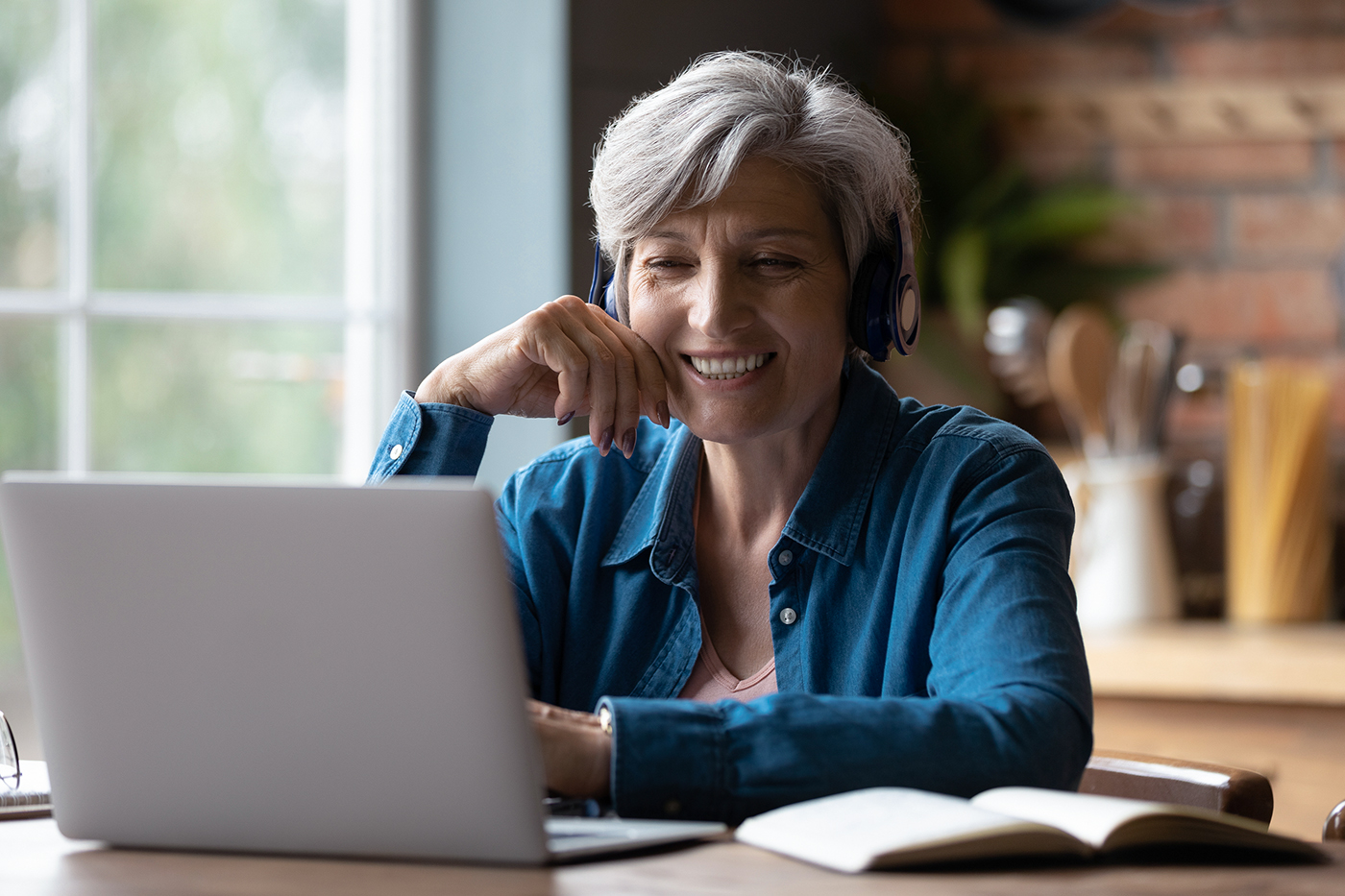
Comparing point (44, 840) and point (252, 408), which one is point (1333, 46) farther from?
point (44, 840)

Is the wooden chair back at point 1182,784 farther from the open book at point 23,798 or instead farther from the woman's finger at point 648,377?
the open book at point 23,798

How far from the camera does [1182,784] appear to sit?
117cm

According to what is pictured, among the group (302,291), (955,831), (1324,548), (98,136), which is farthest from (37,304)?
(1324,548)

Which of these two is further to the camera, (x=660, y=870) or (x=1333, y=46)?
(x=1333, y=46)

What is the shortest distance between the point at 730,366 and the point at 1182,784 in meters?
0.50

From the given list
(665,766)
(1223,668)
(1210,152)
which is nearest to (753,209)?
(665,766)

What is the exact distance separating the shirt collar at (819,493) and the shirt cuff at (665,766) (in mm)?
398

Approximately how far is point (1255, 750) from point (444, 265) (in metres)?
1.37

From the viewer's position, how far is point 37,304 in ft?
6.76

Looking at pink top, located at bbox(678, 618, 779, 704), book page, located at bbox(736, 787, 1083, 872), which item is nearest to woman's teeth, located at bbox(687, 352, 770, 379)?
pink top, located at bbox(678, 618, 779, 704)

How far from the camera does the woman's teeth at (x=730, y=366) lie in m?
1.30

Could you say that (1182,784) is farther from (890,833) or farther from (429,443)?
(429,443)

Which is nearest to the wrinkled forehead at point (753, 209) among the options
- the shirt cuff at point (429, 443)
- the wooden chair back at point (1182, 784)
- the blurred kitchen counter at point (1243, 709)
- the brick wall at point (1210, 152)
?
the shirt cuff at point (429, 443)

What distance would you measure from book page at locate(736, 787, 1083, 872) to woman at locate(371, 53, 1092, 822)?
287mm
